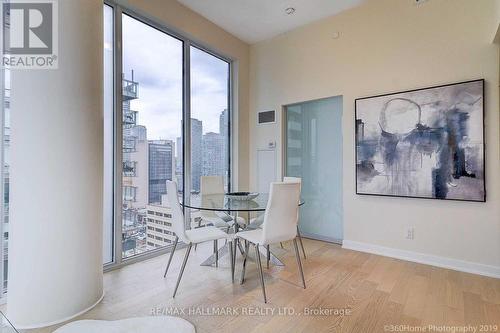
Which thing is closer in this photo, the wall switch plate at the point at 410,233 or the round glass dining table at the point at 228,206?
the round glass dining table at the point at 228,206

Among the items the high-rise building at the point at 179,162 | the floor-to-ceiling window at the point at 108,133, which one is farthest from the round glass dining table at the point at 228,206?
the floor-to-ceiling window at the point at 108,133

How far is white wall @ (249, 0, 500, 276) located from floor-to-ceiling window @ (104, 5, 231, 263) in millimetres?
1387

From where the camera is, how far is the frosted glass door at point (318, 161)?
3.78 meters

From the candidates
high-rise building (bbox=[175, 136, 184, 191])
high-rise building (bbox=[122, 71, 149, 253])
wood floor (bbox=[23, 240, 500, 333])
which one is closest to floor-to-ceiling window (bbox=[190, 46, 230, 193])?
high-rise building (bbox=[175, 136, 184, 191])

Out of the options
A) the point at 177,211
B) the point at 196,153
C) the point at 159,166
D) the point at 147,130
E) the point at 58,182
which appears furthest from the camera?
the point at 196,153

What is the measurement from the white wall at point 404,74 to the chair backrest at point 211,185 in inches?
56.6

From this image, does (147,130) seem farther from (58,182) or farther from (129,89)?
(58,182)

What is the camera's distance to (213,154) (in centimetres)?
420

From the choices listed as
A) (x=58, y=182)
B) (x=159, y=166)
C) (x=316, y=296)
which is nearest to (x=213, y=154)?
(x=159, y=166)

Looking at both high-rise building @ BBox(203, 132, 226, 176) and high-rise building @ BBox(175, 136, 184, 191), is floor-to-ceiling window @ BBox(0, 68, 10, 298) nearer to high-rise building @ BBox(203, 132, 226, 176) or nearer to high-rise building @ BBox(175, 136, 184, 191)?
high-rise building @ BBox(175, 136, 184, 191)

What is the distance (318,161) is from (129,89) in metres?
2.77

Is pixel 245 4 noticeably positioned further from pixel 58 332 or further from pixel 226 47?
pixel 58 332

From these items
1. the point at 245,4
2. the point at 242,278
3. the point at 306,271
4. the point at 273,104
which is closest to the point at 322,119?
the point at 273,104

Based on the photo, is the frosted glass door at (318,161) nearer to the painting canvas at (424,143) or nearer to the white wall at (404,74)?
the white wall at (404,74)
